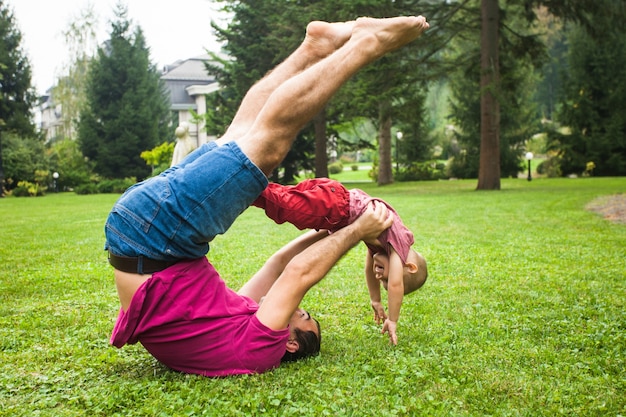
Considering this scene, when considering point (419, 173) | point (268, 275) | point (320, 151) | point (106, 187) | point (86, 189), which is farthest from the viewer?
point (419, 173)

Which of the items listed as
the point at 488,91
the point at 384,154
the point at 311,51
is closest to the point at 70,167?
the point at 384,154

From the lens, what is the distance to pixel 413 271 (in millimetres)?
3930

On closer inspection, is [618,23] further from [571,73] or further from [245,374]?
[245,374]

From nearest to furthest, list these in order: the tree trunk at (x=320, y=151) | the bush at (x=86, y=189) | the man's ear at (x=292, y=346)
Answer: the man's ear at (x=292, y=346) → the tree trunk at (x=320, y=151) → the bush at (x=86, y=189)

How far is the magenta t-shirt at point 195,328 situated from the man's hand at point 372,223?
84 centimetres

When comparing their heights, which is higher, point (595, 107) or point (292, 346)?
point (595, 107)

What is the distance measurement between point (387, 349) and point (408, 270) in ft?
1.86

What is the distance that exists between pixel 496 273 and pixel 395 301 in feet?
9.00

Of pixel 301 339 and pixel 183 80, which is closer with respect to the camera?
pixel 301 339

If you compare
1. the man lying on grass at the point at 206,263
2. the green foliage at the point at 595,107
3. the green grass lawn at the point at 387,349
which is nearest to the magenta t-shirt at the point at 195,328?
the man lying on grass at the point at 206,263

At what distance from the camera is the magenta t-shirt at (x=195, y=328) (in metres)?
3.12

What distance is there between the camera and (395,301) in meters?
3.80

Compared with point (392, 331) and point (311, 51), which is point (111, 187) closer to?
point (311, 51)

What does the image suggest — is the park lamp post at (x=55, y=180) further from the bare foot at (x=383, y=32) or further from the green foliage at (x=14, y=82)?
the bare foot at (x=383, y=32)
